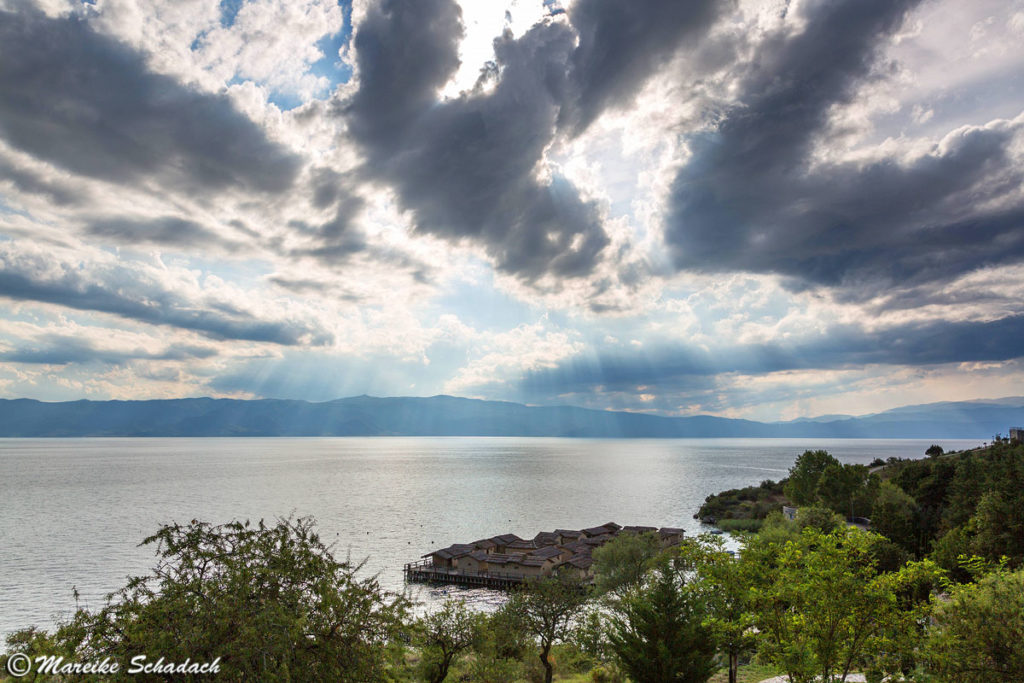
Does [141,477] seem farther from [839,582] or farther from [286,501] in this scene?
[839,582]

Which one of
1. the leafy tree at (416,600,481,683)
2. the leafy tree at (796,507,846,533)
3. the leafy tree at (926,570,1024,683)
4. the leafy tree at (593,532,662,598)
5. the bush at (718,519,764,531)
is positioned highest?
the leafy tree at (926,570,1024,683)

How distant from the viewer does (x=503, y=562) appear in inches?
2717

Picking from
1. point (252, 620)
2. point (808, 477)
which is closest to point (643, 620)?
point (252, 620)

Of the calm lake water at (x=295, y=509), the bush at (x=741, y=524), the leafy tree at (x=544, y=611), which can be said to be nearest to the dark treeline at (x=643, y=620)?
the leafy tree at (x=544, y=611)

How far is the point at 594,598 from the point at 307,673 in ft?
170

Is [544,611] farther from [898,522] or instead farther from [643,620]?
[898,522]

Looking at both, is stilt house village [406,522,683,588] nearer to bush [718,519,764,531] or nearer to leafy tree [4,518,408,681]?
bush [718,519,764,531]

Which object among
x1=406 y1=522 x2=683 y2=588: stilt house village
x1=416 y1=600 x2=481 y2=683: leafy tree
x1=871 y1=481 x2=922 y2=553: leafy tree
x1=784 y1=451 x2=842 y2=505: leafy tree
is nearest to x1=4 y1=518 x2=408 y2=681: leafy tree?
x1=416 y1=600 x2=481 y2=683: leafy tree

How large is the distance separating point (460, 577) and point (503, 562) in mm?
6319

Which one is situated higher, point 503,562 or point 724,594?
point 724,594

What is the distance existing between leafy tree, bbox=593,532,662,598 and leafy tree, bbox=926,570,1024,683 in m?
41.7

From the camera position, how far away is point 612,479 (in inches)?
7244

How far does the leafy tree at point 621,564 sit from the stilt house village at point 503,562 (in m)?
6.85

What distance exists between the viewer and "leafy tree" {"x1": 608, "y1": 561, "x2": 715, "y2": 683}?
67.6 feet
